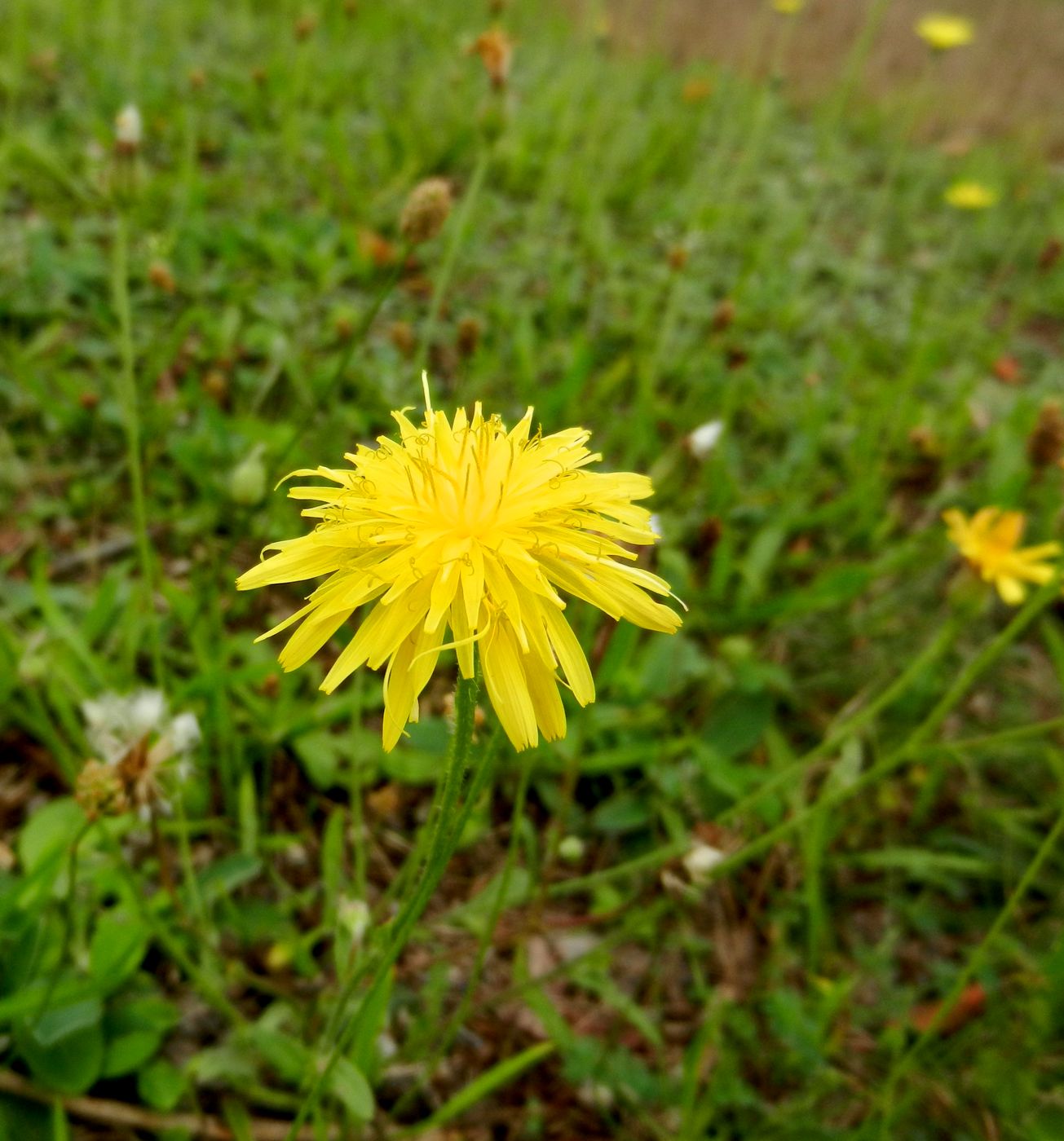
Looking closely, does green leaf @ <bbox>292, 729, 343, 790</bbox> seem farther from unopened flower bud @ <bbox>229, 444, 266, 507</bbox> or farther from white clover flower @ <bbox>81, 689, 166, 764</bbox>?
unopened flower bud @ <bbox>229, 444, 266, 507</bbox>

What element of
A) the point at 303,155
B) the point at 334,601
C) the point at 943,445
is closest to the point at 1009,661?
the point at 943,445

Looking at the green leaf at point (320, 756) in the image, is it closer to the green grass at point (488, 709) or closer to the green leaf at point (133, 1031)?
the green grass at point (488, 709)

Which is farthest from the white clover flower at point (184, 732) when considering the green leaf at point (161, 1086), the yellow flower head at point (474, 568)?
the yellow flower head at point (474, 568)

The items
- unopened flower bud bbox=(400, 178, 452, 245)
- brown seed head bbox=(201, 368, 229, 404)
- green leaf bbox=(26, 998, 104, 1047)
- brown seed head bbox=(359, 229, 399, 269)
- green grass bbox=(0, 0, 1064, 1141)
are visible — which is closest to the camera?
green leaf bbox=(26, 998, 104, 1047)

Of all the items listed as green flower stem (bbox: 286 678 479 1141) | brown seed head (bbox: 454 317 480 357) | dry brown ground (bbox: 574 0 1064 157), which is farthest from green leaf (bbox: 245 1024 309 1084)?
dry brown ground (bbox: 574 0 1064 157)

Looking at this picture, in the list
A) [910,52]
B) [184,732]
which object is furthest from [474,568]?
[910,52]
